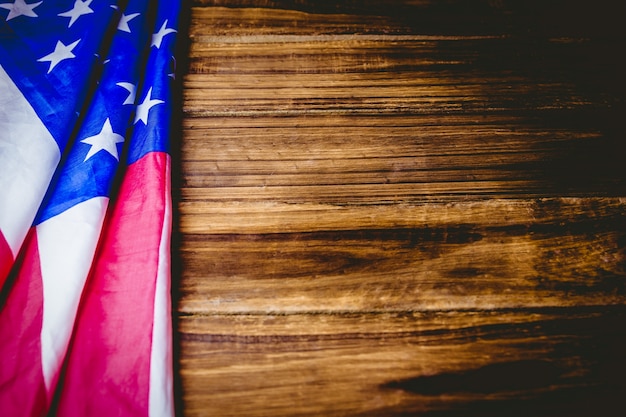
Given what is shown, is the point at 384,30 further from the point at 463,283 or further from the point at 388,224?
the point at 463,283

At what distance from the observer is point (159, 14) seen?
94cm

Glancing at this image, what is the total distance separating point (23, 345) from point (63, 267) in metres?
0.12

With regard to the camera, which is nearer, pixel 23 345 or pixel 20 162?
pixel 23 345

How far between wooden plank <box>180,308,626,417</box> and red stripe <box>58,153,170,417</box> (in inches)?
2.8

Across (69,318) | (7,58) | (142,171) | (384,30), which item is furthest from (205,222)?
(384,30)

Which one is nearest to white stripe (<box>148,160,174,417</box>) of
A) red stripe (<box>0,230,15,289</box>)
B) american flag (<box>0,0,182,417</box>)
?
american flag (<box>0,0,182,417</box>)

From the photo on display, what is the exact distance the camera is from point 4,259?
572 millimetres

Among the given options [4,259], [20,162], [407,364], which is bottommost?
[407,364]

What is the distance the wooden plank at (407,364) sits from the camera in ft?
1.82

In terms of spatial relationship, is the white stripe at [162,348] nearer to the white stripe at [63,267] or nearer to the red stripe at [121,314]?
the red stripe at [121,314]

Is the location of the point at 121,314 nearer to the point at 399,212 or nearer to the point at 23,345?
the point at 23,345

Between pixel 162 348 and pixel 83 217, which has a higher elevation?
pixel 83 217

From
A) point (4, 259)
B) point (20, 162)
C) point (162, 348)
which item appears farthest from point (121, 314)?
point (20, 162)

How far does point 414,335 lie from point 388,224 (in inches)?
7.7
